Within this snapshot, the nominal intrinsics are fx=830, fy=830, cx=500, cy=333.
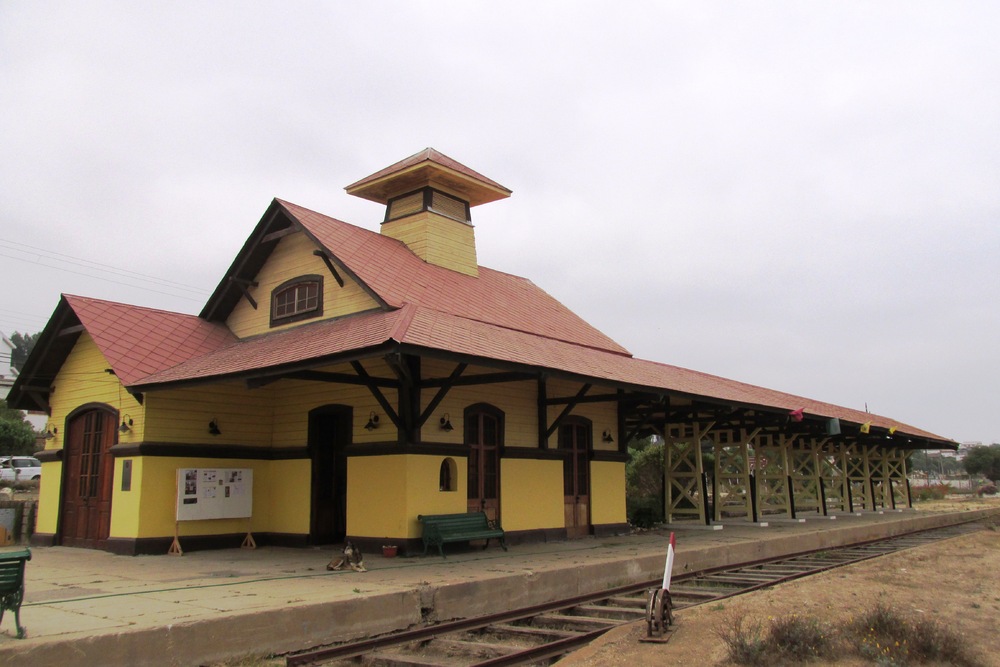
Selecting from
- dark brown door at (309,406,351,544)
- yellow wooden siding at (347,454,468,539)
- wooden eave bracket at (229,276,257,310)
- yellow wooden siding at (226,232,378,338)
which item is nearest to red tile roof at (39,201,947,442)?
yellow wooden siding at (226,232,378,338)

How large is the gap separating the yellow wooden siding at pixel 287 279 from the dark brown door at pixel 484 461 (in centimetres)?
267

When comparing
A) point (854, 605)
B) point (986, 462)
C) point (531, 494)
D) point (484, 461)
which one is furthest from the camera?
point (986, 462)

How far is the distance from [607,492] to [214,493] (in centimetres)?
759

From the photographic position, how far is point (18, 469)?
33.6 m

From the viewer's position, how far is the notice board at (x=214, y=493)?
1318 centimetres

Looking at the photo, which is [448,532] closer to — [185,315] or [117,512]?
[117,512]

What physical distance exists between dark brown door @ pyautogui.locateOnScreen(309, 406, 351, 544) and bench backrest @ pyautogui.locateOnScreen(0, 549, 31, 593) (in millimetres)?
7642

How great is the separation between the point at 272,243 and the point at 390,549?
21.8ft

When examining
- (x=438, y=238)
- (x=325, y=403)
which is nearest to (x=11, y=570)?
(x=325, y=403)

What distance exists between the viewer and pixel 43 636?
6152mm

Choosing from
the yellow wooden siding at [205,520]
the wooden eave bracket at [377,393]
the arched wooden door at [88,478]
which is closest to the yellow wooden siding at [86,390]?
the arched wooden door at [88,478]

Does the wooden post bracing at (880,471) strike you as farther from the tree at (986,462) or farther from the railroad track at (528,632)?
the tree at (986,462)

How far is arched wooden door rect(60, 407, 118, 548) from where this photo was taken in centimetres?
1377

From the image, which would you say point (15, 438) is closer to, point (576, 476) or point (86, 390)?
point (86, 390)
